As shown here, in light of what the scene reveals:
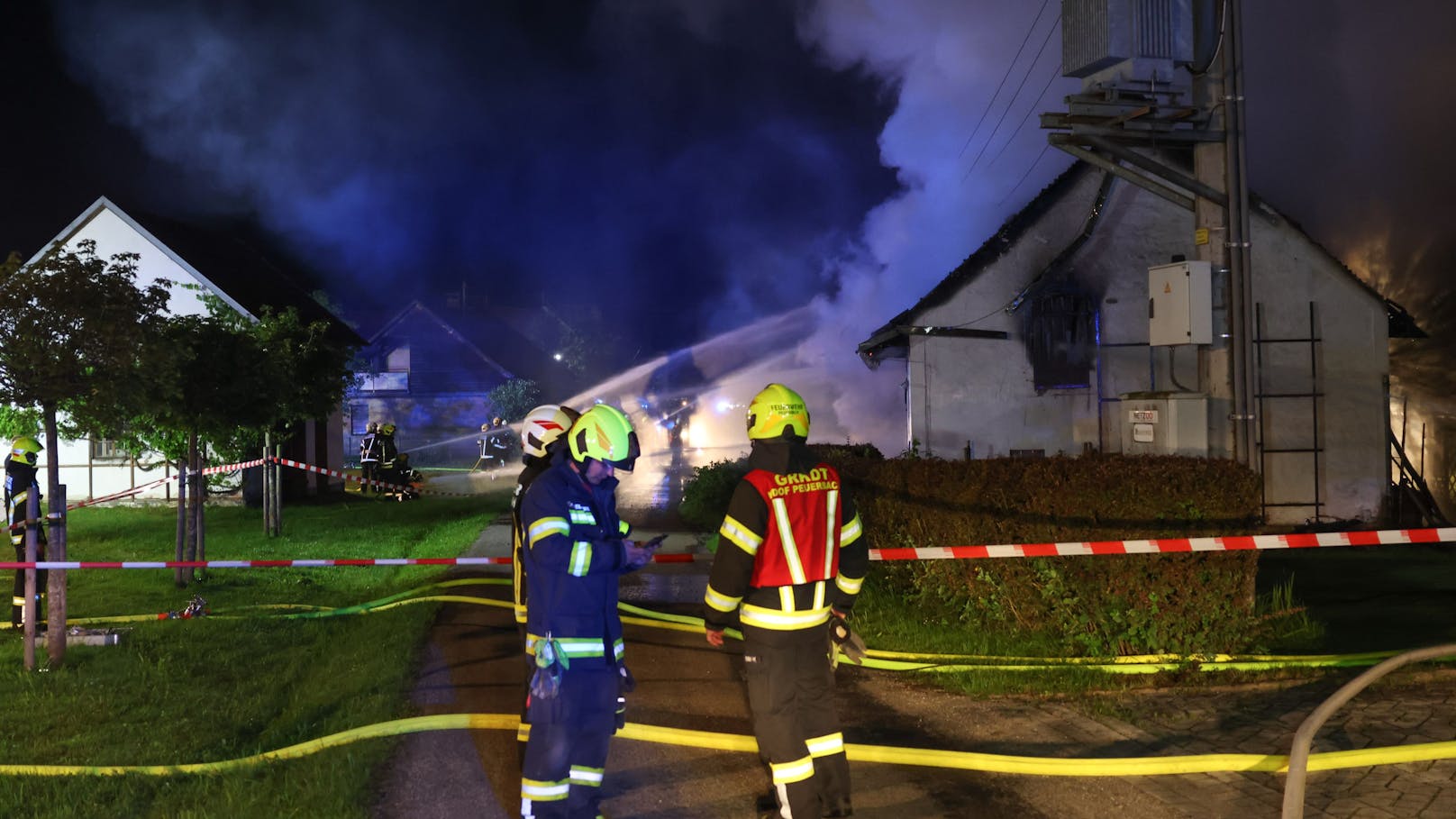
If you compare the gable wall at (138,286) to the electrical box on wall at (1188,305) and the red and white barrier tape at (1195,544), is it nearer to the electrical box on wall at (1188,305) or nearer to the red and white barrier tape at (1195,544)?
the electrical box on wall at (1188,305)

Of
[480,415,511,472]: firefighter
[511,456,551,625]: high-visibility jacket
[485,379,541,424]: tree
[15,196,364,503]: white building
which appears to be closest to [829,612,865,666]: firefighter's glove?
[511,456,551,625]: high-visibility jacket

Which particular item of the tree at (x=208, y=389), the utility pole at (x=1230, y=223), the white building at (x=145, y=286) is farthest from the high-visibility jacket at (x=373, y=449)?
the utility pole at (x=1230, y=223)

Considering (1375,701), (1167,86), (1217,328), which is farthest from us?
(1167,86)

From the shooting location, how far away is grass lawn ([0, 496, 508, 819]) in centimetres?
498

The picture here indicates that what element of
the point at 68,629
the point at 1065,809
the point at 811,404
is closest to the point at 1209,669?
the point at 1065,809

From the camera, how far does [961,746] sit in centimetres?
558

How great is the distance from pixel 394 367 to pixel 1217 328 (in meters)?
42.8

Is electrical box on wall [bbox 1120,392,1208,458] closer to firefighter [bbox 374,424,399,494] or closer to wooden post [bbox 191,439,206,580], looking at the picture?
wooden post [bbox 191,439,206,580]

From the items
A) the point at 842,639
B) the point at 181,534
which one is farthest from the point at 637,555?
the point at 181,534

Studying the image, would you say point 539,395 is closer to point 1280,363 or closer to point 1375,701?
point 1280,363

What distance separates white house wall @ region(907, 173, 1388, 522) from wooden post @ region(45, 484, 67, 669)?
11.4 m

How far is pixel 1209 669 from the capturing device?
6617 millimetres

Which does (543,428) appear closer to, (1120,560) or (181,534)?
(1120,560)

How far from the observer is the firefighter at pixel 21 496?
881cm
